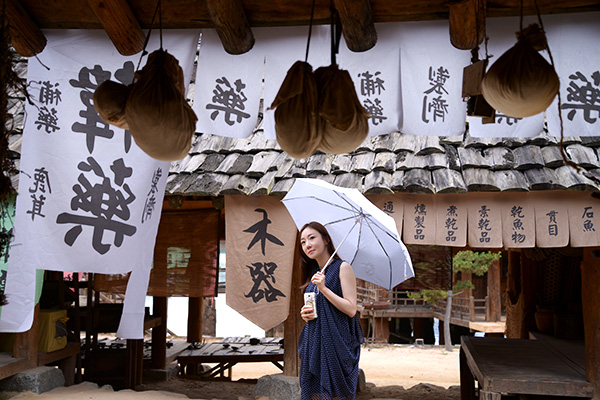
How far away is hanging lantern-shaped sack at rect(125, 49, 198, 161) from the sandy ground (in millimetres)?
4554

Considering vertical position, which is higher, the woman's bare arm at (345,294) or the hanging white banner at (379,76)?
the hanging white banner at (379,76)

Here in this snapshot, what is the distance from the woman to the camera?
138 inches

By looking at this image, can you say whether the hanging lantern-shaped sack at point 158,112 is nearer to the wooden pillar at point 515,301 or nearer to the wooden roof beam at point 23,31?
the wooden roof beam at point 23,31

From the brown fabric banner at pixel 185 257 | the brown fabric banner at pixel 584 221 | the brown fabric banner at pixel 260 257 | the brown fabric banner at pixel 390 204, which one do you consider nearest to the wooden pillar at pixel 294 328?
the brown fabric banner at pixel 260 257

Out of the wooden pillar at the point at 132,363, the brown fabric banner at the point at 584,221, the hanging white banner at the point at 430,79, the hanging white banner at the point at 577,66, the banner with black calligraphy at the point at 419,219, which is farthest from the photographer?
the wooden pillar at the point at 132,363

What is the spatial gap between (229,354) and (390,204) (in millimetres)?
5522

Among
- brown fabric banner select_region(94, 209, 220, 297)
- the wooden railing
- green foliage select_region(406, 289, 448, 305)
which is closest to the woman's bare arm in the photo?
brown fabric banner select_region(94, 209, 220, 297)

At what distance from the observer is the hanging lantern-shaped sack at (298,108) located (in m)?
2.48

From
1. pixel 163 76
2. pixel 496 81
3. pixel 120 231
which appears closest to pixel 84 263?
pixel 120 231

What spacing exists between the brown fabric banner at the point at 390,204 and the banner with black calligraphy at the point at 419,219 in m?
0.05

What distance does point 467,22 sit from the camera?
2904mm

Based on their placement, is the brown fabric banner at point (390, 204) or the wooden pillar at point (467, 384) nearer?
the brown fabric banner at point (390, 204)

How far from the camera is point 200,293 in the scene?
24.5 ft

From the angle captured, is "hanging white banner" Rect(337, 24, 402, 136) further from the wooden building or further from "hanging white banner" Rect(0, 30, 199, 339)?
"hanging white banner" Rect(0, 30, 199, 339)
